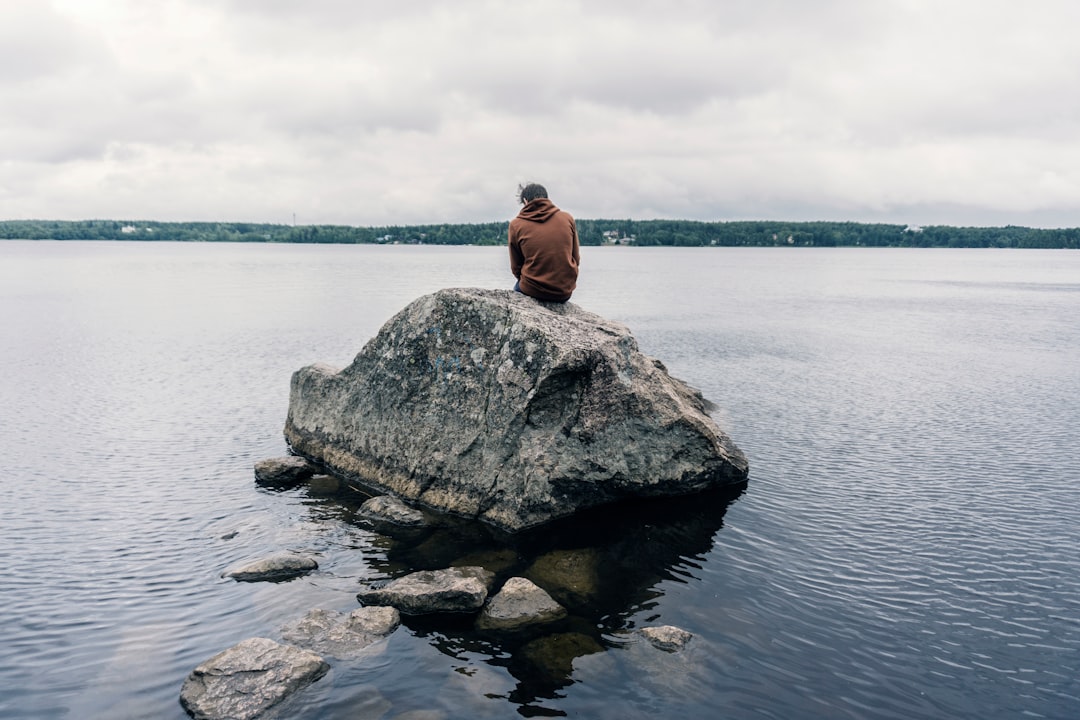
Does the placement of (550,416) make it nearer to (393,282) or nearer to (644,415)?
(644,415)

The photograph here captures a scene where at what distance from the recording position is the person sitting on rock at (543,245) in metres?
15.0

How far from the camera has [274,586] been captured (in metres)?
11.2

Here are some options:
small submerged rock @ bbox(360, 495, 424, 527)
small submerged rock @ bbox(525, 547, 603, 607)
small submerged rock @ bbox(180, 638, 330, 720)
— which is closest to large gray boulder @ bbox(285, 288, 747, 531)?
small submerged rock @ bbox(360, 495, 424, 527)

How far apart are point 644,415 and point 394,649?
6.63m

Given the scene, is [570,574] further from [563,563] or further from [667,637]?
[667,637]

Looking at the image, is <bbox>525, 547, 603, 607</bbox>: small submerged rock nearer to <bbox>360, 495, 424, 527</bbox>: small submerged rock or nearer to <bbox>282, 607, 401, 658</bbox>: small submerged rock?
<bbox>282, 607, 401, 658</bbox>: small submerged rock

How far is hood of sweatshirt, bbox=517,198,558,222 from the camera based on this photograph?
1509cm

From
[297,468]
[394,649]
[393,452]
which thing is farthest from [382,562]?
[297,468]

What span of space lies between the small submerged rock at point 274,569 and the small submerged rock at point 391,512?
201 centimetres

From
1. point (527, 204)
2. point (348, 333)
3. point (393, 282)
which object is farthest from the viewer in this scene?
point (393, 282)

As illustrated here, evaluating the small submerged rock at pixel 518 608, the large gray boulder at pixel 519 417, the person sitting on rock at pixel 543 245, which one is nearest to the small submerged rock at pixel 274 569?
the large gray boulder at pixel 519 417

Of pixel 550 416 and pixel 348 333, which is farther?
pixel 348 333

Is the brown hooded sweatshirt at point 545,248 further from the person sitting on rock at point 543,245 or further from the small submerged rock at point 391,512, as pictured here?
the small submerged rock at point 391,512

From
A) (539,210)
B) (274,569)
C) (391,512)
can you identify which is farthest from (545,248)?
(274,569)
